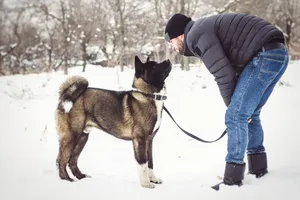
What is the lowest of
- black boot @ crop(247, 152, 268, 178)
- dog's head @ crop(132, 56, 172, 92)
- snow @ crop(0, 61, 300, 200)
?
snow @ crop(0, 61, 300, 200)

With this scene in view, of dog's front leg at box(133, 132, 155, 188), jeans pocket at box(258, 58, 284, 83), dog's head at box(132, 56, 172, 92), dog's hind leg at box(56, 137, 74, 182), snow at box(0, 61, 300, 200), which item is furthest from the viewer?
dog's hind leg at box(56, 137, 74, 182)

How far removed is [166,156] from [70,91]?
145 cm

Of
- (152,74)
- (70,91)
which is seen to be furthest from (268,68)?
(70,91)

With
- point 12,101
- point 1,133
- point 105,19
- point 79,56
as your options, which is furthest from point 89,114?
point 79,56

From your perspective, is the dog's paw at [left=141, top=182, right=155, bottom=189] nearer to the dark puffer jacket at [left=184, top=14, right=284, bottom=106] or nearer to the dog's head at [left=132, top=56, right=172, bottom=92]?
the dog's head at [left=132, top=56, right=172, bottom=92]

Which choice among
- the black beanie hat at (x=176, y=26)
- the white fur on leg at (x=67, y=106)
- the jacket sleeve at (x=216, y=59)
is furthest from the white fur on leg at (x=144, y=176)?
the black beanie hat at (x=176, y=26)

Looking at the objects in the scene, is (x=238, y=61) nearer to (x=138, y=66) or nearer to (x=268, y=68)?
(x=268, y=68)

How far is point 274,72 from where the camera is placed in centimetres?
208

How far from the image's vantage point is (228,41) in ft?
7.03

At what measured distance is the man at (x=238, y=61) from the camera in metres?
2.06

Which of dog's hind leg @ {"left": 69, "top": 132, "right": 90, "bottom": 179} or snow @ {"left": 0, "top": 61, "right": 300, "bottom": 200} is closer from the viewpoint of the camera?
snow @ {"left": 0, "top": 61, "right": 300, "bottom": 200}

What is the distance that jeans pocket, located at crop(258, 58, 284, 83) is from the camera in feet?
6.73

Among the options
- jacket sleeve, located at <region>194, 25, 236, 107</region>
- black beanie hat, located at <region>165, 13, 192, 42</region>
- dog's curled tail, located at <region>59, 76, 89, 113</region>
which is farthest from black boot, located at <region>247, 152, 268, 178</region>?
dog's curled tail, located at <region>59, 76, 89, 113</region>

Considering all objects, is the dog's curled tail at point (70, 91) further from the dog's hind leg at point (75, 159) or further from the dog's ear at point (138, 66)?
the dog's ear at point (138, 66)
